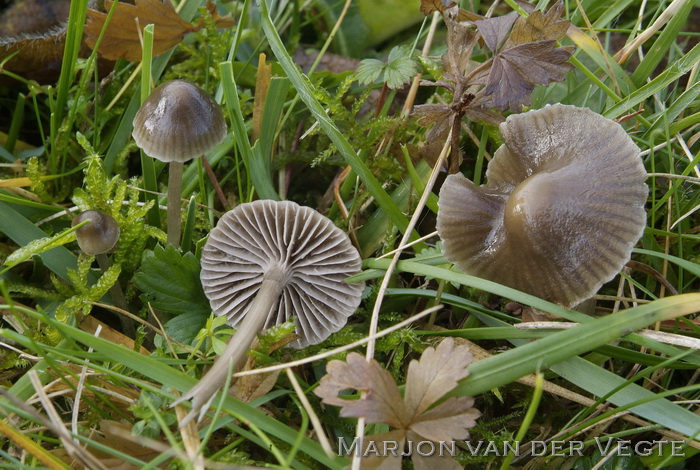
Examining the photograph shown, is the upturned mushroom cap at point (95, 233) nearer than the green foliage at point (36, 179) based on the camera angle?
Yes

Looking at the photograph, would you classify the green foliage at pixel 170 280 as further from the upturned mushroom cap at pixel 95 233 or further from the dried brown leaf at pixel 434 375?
the dried brown leaf at pixel 434 375

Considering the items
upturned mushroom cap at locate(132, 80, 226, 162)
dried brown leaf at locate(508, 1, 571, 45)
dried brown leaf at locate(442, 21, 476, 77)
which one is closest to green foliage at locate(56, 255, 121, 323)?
upturned mushroom cap at locate(132, 80, 226, 162)

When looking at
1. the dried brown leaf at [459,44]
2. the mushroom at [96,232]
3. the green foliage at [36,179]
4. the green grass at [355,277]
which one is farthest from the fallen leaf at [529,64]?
the green foliage at [36,179]

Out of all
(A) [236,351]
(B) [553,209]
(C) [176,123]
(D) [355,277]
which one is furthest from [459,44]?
(A) [236,351]

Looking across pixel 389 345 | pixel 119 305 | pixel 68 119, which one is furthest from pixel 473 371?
pixel 68 119

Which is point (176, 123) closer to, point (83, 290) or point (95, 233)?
point (95, 233)

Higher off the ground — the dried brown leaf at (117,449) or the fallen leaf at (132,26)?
the fallen leaf at (132,26)
